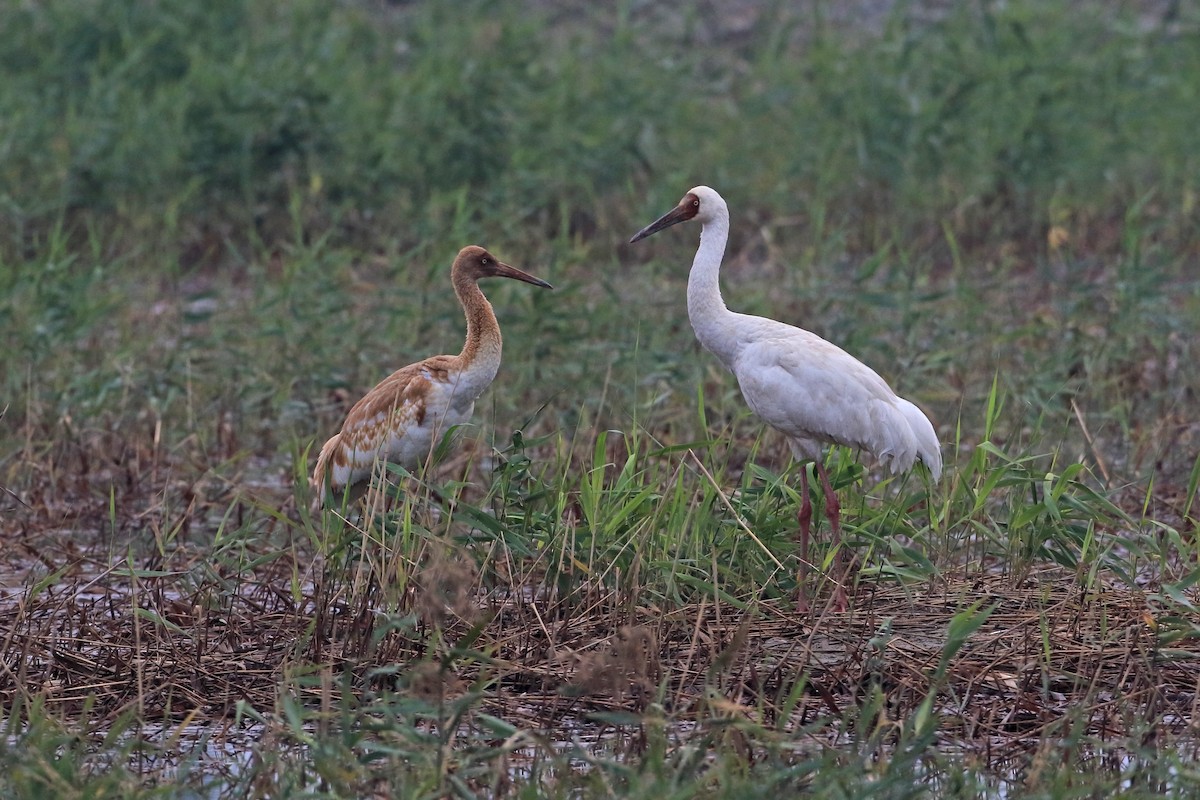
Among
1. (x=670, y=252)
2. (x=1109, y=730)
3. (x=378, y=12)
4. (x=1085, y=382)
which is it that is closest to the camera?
(x=1109, y=730)

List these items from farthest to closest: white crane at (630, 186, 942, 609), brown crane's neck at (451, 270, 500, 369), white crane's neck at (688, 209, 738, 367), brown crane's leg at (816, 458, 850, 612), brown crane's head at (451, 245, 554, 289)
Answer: brown crane's head at (451, 245, 554, 289) < brown crane's neck at (451, 270, 500, 369) < white crane's neck at (688, 209, 738, 367) < white crane at (630, 186, 942, 609) < brown crane's leg at (816, 458, 850, 612)

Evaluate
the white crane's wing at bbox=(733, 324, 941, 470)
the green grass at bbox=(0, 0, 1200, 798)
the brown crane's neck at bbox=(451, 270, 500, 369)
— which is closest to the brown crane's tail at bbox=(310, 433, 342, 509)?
the green grass at bbox=(0, 0, 1200, 798)

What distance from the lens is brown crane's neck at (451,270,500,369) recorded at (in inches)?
244

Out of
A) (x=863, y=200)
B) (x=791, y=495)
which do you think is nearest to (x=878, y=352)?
(x=791, y=495)

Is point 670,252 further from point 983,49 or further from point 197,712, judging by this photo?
point 197,712

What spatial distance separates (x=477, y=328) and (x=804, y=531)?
4.77 ft

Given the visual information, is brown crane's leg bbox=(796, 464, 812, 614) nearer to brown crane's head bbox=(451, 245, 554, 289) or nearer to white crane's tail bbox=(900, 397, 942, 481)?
white crane's tail bbox=(900, 397, 942, 481)

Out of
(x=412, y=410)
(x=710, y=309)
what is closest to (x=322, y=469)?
(x=412, y=410)

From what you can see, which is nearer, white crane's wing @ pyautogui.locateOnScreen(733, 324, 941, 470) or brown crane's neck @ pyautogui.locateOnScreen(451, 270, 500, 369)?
white crane's wing @ pyautogui.locateOnScreen(733, 324, 941, 470)

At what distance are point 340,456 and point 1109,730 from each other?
293cm

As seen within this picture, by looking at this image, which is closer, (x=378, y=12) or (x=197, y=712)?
(x=197, y=712)

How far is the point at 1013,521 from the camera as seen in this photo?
17.4 ft

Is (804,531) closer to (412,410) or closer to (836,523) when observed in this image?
(836,523)

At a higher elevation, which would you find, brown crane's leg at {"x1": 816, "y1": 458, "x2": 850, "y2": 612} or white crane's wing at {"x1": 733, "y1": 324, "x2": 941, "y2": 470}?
white crane's wing at {"x1": 733, "y1": 324, "x2": 941, "y2": 470}
